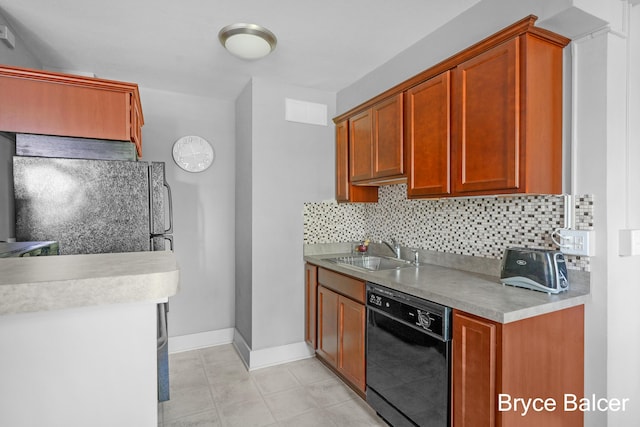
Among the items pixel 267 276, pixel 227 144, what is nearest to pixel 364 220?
pixel 267 276

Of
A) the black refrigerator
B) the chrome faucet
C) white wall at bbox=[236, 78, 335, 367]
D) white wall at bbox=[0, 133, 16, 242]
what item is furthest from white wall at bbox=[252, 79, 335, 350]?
white wall at bbox=[0, 133, 16, 242]

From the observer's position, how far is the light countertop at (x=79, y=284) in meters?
0.58

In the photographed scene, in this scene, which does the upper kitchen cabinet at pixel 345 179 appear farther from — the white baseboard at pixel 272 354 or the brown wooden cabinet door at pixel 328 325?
the white baseboard at pixel 272 354

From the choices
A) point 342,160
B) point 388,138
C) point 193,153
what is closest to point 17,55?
point 193,153

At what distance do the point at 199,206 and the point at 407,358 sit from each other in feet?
8.02

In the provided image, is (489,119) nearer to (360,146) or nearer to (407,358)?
(360,146)

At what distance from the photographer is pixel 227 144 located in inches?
139

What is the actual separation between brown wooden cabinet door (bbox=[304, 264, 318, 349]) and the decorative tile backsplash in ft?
1.03

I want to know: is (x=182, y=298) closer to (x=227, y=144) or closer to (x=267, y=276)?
(x=267, y=276)

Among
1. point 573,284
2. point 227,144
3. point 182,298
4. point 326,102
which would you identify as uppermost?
point 326,102

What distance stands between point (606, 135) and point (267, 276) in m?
2.47

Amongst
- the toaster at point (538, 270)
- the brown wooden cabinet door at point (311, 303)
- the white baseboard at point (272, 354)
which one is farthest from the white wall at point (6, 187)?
the toaster at point (538, 270)

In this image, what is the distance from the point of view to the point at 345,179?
3117mm

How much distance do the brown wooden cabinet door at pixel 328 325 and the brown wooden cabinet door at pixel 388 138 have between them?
1.04 m
